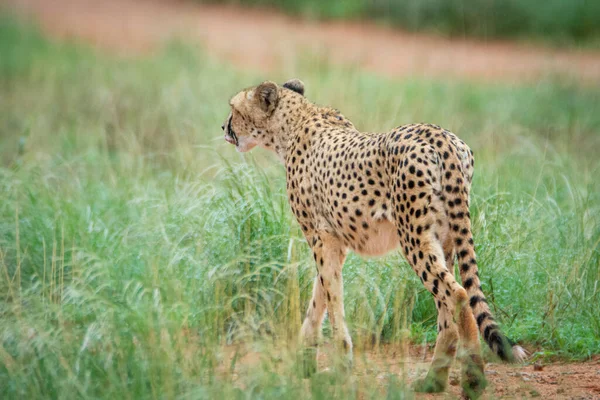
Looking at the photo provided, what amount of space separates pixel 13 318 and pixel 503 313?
2166 mm

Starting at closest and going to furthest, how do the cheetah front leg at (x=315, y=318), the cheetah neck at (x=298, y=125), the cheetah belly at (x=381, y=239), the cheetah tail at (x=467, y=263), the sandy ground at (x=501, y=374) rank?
1. the cheetah tail at (x=467, y=263)
2. the sandy ground at (x=501, y=374)
3. the cheetah belly at (x=381, y=239)
4. the cheetah front leg at (x=315, y=318)
5. the cheetah neck at (x=298, y=125)

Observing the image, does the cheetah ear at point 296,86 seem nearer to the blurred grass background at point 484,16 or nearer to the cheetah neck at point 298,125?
the cheetah neck at point 298,125

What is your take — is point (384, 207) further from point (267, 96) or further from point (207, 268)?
point (207, 268)

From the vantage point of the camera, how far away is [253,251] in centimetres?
426

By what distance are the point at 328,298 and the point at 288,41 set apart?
9086 mm

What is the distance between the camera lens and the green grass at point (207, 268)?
3100 millimetres

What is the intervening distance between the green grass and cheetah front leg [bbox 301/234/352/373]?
76 millimetres

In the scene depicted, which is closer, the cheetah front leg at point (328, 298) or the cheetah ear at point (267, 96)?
the cheetah front leg at point (328, 298)

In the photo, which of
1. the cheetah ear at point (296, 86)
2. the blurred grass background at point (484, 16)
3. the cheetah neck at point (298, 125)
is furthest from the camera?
the blurred grass background at point (484, 16)

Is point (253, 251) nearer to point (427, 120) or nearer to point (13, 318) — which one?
point (13, 318)

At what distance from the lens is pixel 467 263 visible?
308 centimetres

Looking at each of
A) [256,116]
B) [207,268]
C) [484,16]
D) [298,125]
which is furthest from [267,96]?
[484,16]

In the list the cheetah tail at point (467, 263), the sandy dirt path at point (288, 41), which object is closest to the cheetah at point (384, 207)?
the cheetah tail at point (467, 263)

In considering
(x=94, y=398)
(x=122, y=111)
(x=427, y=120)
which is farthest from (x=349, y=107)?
(x=94, y=398)
